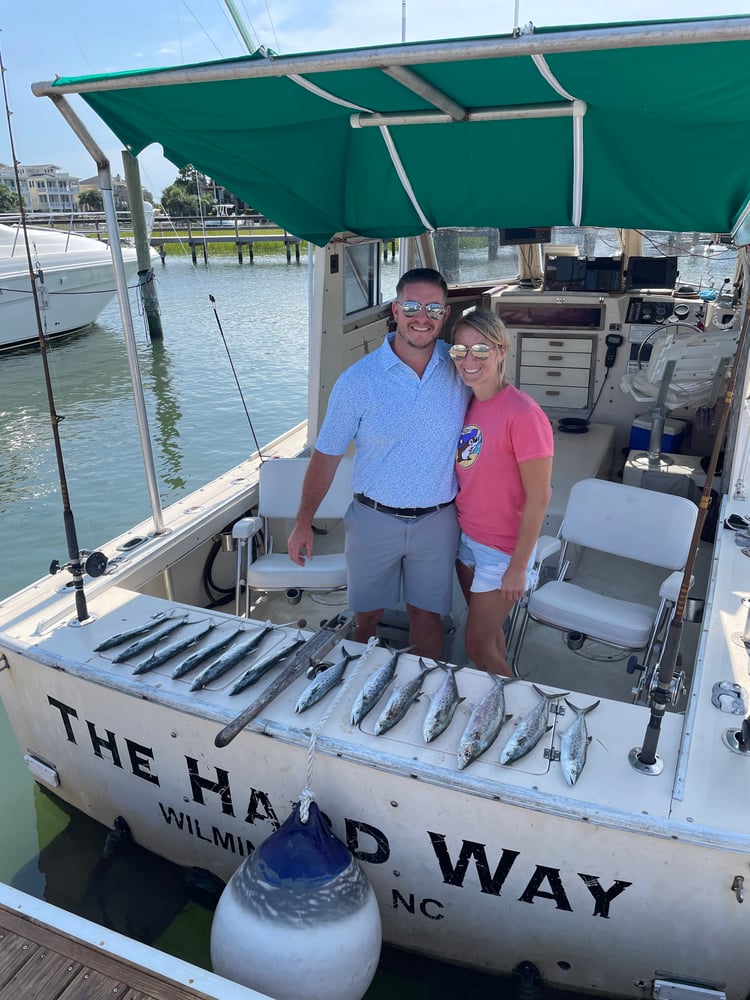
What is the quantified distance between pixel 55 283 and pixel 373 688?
57.1 ft

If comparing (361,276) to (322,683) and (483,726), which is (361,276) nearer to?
(322,683)

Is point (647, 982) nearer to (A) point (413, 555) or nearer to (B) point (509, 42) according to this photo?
(A) point (413, 555)

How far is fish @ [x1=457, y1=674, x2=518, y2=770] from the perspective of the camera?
6.88 feet

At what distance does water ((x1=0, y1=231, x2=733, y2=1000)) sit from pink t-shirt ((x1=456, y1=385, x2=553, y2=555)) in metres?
1.66

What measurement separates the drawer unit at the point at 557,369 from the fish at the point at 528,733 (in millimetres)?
4315

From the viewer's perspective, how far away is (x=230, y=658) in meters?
2.57

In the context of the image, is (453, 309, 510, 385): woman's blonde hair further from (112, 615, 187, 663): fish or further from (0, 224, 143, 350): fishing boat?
(0, 224, 143, 350): fishing boat

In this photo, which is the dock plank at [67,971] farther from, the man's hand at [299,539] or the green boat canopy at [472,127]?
the green boat canopy at [472,127]

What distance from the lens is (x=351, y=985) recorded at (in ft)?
6.81

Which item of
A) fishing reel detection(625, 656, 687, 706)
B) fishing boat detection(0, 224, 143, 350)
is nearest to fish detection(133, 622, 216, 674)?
fishing reel detection(625, 656, 687, 706)

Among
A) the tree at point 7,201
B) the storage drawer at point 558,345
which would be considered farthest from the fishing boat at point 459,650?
the tree at point 7,201

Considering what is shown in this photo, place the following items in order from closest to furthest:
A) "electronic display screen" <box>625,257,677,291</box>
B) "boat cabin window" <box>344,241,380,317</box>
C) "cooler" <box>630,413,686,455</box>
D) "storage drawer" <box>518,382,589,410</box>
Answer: "boat cabin window" <box>344,241,380,317</box> < "cooler" <box>630,413,686,455</box> < "electronic display screen" <box>625,257,677,291</box> < "storage drawer" <box>518,382,589,410</box>

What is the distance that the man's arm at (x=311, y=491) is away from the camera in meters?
2.79

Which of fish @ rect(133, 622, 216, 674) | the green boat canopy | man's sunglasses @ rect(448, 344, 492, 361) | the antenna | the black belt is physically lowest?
fish @ rect(133, 622, 216, 674)
